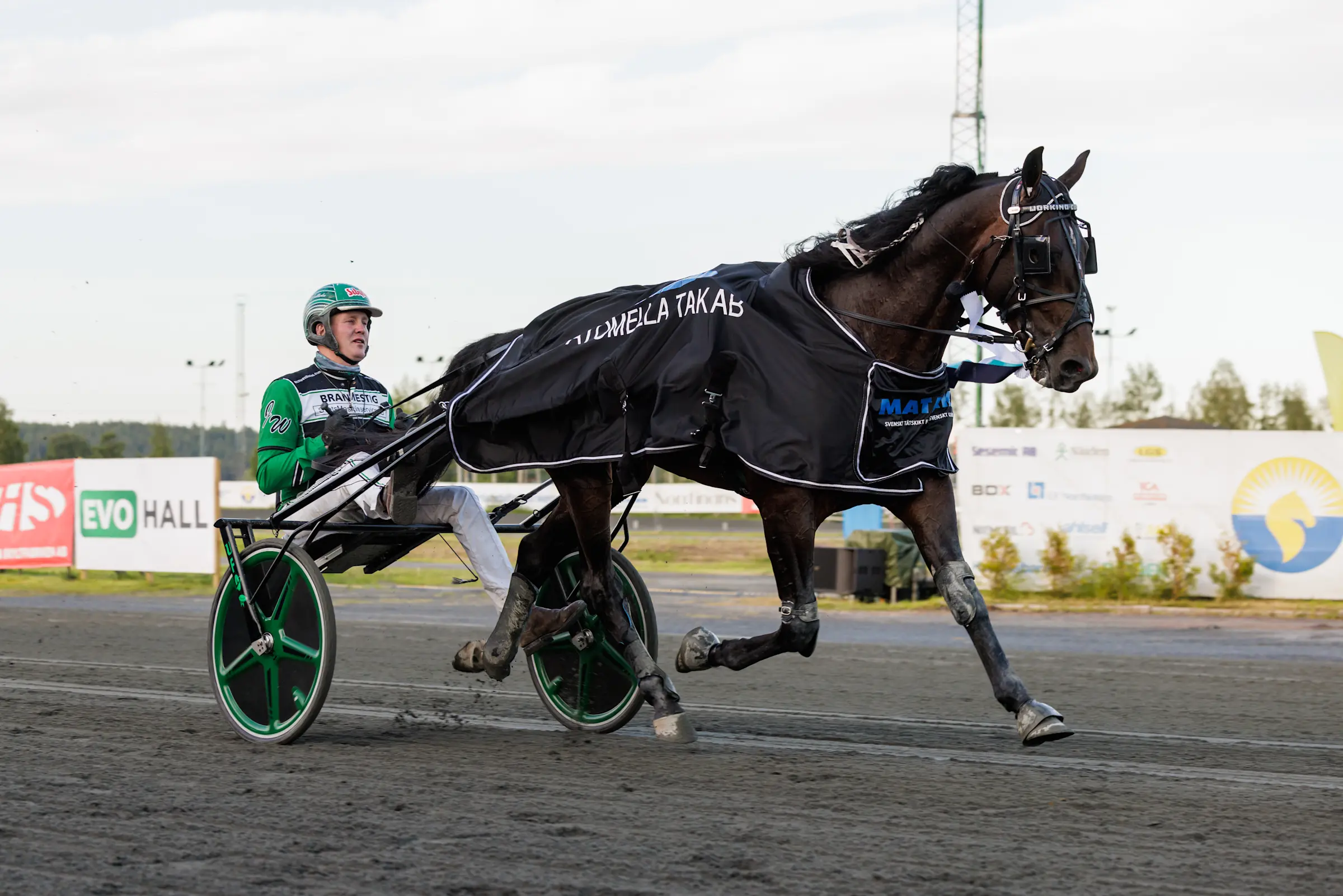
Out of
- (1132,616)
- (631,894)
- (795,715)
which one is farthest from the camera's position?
(1132,616)

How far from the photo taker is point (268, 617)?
588 cm

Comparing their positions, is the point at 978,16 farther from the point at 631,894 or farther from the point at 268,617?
the point at 631,894

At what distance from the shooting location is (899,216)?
5113mm

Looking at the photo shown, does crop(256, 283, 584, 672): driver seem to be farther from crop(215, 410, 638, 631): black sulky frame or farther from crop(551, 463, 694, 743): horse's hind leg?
crop(551, 463, 694, 743): horse's hind leg

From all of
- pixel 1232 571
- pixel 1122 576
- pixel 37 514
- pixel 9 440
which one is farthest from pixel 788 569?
pixel 9 440

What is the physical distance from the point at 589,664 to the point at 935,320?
2056 millimetres

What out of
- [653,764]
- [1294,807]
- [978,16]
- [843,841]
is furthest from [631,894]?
[978,16]

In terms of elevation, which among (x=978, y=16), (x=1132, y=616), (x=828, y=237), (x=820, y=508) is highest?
(x=978, y=16)

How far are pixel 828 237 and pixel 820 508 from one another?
101cm

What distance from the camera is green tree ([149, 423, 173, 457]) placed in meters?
55.9

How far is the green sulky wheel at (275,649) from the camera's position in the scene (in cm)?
561

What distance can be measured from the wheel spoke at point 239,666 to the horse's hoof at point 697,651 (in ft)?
5.72

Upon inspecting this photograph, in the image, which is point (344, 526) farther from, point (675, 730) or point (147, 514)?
point (147, 514)

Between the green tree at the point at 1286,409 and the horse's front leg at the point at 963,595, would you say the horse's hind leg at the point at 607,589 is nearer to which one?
the horse's front leg at the point at 963,595
